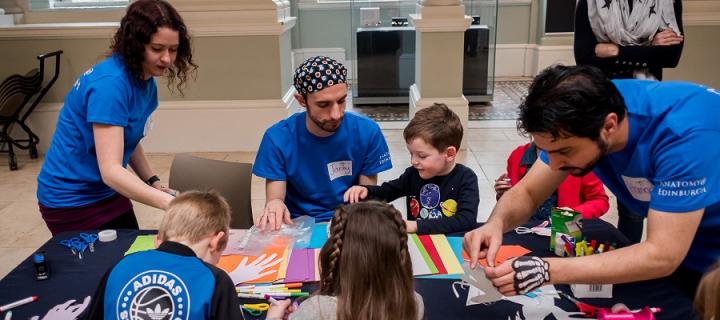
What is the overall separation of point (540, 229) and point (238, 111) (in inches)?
154

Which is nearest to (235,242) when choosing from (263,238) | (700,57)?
(263,238)

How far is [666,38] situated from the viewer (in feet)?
10.0

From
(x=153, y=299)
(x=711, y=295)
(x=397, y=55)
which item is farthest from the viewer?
(x=397, y=55)

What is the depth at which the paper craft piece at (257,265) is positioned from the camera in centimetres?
175

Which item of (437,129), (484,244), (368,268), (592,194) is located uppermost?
(437,129)

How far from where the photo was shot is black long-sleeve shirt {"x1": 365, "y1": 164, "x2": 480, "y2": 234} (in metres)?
2.12

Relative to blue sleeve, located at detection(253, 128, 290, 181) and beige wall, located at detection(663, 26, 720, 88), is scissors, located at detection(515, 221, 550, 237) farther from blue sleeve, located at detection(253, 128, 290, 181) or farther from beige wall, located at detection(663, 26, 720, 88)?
beige wall, located at detection(663, 26, 720, 88)

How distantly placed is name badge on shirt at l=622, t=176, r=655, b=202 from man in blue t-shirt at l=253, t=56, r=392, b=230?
107 centimetres

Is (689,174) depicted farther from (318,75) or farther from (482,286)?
(318,75)

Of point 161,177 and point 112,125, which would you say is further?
point 161,177

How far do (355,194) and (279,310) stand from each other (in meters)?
0.81

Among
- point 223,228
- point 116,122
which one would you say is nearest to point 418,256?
point 223,228

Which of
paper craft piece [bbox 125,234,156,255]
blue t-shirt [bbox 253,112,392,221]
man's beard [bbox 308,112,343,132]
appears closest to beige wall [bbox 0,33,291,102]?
blue t-shirt [bbox 253,112,392,221]

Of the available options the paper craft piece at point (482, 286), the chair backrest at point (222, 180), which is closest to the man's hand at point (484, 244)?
the paper craft piece at point (482, 286)
